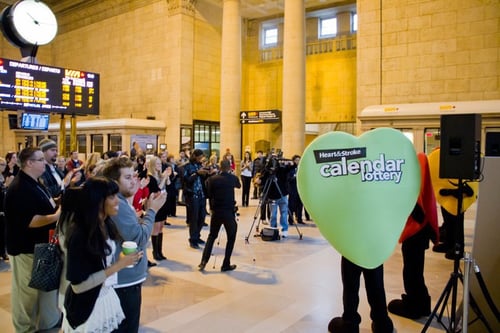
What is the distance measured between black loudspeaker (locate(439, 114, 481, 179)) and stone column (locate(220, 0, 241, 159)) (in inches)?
717

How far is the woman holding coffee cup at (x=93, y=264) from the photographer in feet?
7.89

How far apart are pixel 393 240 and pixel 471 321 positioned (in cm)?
124

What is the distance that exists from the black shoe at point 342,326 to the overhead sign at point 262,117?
57.5 ft

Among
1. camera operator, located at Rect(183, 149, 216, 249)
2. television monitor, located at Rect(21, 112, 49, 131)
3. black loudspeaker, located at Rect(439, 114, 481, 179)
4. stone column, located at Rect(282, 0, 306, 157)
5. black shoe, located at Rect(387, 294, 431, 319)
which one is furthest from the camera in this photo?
stone column, located at Rect(282, 0, 306, 157)

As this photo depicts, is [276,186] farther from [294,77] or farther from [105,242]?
[294,77]

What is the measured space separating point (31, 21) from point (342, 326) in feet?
15.5

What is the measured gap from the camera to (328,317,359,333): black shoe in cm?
417

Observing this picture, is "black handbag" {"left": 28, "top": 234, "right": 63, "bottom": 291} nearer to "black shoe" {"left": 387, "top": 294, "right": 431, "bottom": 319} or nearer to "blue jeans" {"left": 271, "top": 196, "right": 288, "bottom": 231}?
"black shoe" {"left": 387, "top": 294, "right": 431, "bottom": 319}

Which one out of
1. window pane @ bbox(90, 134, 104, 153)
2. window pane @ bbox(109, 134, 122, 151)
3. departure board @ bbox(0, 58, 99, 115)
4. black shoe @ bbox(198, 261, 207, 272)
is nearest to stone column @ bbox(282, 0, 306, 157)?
window pane @ bbox(109, 134, 122, 151)

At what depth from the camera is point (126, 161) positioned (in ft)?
10.6

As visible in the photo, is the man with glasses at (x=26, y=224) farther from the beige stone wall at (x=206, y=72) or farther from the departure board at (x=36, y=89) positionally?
the beige stone wall at (x=206, y=72)

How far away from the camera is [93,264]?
2.46m

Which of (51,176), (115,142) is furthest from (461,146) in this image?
(115,142)

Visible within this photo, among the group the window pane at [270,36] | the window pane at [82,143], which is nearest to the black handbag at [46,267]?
the window pane at [82,143]
